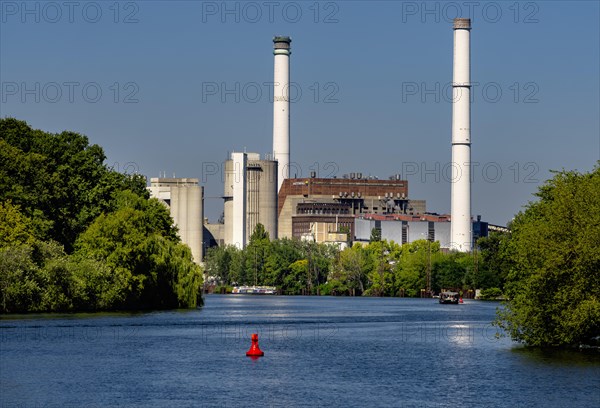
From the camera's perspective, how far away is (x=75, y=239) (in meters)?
114

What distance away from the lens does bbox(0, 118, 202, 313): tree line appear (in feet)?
316

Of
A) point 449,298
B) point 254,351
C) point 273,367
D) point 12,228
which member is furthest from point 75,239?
point 449,298

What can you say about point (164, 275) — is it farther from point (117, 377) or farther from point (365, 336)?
point (117, 377)

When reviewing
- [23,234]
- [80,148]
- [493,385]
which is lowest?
[493,385]

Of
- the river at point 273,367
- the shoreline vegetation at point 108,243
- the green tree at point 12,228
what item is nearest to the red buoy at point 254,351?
the river at point 273,367

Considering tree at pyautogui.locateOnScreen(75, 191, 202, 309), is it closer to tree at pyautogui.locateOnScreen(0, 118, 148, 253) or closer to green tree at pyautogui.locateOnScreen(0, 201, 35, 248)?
tree at pyautogui.locateOnScreen(0, 118, 148, 253)

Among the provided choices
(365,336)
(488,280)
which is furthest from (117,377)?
(488,280)

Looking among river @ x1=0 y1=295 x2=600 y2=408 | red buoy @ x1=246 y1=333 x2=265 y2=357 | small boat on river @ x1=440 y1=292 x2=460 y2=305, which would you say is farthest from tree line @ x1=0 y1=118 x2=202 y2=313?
small boat on river @ x1=440 y1=292 x2=460 y2=305

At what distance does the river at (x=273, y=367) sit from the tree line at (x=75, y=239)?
3230 millimetres

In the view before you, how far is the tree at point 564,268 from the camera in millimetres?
65312

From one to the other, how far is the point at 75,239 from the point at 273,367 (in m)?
51.8

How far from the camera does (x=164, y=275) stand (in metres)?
112

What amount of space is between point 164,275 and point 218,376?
170 ft

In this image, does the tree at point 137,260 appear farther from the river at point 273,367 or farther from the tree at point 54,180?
the river at point 273,367
